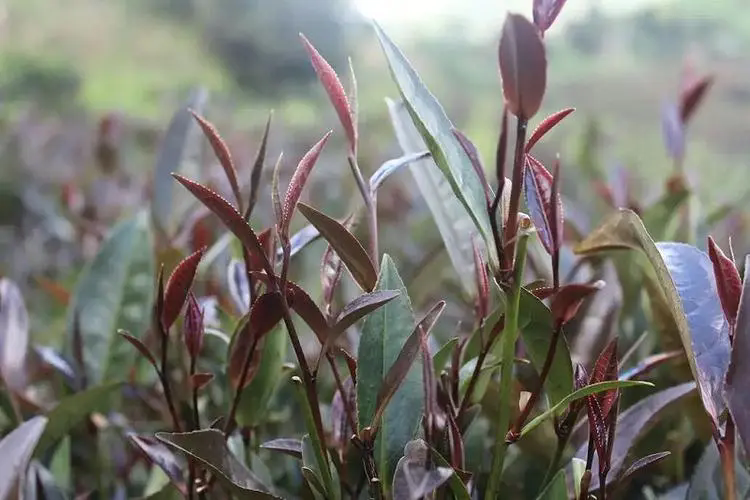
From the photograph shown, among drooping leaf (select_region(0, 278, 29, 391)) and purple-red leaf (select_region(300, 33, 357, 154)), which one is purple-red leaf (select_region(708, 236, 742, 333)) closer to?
purple-red leaf (select_region(300, 33, 357, 154))

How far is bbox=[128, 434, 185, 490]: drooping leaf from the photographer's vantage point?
1.96 feet

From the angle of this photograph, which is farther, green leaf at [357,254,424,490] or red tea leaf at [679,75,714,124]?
red tea leaf at [679,75,714,124]

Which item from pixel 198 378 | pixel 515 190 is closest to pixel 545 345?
pixel 515 190

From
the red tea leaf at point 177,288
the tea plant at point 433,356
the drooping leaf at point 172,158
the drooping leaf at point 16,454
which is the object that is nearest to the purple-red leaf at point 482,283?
the tea plant at point 433,356

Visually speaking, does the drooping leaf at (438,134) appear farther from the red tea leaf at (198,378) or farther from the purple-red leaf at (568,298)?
the red tea leaf at (198,378)

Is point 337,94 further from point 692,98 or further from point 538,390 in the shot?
point 692,98

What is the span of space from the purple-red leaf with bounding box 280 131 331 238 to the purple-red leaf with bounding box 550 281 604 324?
7.5 inches

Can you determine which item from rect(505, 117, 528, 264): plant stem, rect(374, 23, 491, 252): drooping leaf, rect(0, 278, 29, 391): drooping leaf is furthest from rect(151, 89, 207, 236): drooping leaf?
rect(505, 117, 528, 264): plant stem

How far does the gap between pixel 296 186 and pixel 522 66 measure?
161 millimetres

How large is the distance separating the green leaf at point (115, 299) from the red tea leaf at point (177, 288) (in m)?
0.32

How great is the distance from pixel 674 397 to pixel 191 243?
2.28 ft

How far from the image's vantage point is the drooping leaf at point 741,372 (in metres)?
0.48

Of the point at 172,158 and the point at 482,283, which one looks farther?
the point at 172,158

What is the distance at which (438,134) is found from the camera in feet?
1.77
